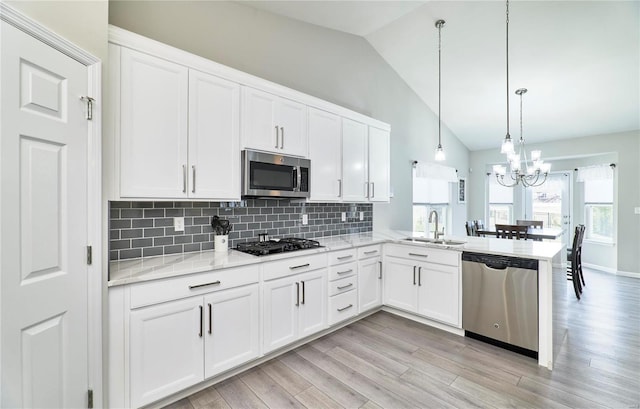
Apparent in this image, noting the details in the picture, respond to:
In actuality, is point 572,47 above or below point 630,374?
above

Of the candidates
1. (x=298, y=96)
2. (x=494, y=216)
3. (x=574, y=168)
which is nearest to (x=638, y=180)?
(x=574, y=168)

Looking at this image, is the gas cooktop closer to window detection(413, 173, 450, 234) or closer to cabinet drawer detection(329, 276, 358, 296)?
cabinet drawer detection(329, 276, 358, 296)

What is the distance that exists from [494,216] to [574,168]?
1.82m

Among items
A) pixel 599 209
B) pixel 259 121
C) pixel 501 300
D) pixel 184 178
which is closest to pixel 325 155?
pixel 259 121

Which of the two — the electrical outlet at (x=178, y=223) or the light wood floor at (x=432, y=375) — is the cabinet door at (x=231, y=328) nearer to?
the light wood floor at (x=432, y=375)

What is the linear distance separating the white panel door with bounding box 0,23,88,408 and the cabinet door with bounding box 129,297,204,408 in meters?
0.25

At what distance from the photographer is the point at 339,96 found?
3738 mm

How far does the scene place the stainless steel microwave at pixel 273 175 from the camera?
2.38m

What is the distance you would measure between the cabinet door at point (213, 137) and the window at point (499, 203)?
6.63m

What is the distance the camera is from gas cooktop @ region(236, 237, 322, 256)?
2328mm

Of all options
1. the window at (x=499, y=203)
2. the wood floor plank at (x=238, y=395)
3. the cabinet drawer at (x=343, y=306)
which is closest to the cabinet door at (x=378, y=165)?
the cabinet drawer at (x=343, y=306)

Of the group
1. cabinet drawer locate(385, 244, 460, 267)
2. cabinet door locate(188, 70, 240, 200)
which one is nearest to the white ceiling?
cabinet door locate(188, 70, 240, 200)

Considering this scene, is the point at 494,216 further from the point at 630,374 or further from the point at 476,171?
the point at 630,374

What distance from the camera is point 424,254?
3.07 m
